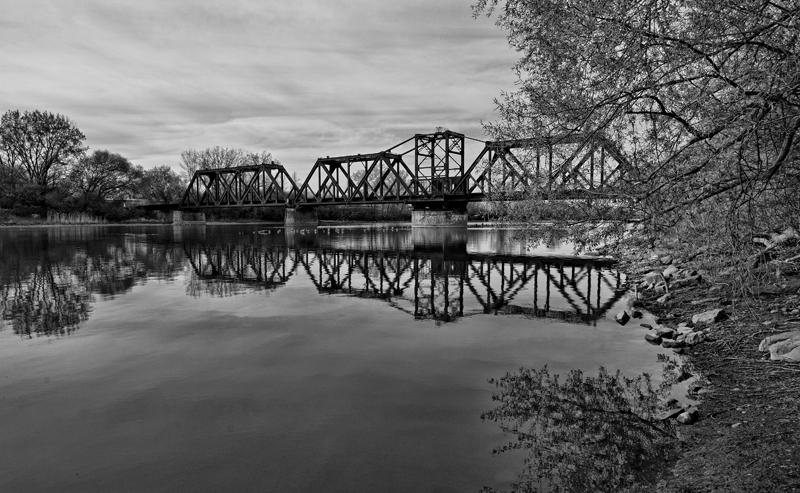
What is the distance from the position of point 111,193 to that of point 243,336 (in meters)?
105

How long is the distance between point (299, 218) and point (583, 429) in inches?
3680

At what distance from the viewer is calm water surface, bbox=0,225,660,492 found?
5.18m

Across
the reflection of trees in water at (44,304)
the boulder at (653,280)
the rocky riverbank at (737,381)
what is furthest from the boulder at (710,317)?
the reflection of trees in water at (44,304)

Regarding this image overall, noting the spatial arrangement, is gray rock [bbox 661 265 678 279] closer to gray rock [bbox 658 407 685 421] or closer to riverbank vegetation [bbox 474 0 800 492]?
riverbank vegetation [bbox 474 0 800 492]

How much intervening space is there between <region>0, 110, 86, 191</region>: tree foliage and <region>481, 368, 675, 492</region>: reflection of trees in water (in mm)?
99725

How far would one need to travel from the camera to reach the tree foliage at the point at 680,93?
5.37 metres

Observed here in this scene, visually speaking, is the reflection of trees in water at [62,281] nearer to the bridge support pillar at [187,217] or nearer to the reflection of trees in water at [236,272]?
the reflection of trees in water at [236,272]

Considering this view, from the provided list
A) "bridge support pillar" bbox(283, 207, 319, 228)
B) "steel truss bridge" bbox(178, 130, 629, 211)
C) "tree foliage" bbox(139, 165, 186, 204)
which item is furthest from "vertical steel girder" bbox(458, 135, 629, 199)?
"tree foliage" bbox(139, 165, 186, 204)

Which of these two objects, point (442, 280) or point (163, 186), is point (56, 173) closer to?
point (163, 186)

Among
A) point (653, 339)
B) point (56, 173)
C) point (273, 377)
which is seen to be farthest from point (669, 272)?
point (56, 173)

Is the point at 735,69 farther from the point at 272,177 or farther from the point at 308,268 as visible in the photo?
the point at 272,177

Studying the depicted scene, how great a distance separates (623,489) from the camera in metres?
4.73

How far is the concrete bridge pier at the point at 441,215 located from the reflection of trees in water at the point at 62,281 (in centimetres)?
5425

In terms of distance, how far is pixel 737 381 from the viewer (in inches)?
278
